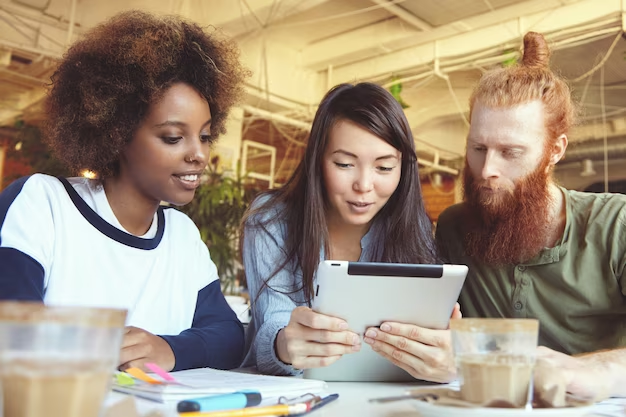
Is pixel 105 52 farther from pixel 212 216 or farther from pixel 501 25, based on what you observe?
pixel 501 25

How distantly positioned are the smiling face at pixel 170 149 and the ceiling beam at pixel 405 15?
14.4 feet

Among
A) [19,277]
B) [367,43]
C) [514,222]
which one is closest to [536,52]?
[514,222]

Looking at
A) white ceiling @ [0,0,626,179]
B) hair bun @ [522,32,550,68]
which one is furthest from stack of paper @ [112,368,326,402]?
white ceiling @ [0,0,626,179]

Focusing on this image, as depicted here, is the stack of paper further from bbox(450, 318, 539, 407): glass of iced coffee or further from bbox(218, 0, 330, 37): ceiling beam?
bbox(218, 0, 330, 37): ceiling beam

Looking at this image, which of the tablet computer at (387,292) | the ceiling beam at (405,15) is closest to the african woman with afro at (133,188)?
the tablet computer at (387,292)

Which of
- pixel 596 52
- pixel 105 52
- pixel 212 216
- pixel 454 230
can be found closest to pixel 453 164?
pixel 596 52

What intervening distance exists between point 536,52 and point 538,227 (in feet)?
1.80

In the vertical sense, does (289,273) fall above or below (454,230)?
below

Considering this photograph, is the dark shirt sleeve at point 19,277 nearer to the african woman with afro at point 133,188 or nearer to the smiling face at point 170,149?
the african woman with afro at point 133,188

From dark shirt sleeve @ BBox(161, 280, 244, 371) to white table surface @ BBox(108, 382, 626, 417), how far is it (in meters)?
0.33

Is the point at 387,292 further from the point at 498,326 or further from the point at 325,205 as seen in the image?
the point at 325,205

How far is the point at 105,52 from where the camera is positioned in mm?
1515

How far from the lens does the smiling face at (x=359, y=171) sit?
1694 millimetres

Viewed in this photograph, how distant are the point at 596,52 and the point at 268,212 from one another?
5267 mm
